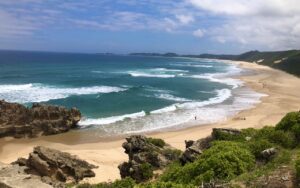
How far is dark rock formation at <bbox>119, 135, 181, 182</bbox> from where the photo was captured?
18688 mm

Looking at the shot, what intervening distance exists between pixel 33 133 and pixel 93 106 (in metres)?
13.4

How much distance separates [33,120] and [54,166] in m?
13.9

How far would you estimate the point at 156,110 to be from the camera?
45406mm

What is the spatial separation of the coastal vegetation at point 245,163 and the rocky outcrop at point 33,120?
718 inches

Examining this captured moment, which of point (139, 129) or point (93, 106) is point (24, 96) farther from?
point (139, 129)

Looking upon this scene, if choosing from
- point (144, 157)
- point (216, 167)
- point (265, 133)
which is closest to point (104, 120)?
point (144, 157)

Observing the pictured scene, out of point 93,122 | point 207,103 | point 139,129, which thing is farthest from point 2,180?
point 207,103

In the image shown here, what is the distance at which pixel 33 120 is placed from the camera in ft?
114

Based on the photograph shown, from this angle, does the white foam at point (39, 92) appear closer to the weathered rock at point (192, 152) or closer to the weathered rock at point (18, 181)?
the weathered rock at point (192, 152)

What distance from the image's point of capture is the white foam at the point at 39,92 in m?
51.3

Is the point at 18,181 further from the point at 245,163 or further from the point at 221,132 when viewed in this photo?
the point at 221,132

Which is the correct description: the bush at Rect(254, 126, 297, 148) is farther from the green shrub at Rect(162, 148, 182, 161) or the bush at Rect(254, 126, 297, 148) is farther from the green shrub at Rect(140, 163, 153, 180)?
the green shrub at Rect(140, 163, 153, 180)

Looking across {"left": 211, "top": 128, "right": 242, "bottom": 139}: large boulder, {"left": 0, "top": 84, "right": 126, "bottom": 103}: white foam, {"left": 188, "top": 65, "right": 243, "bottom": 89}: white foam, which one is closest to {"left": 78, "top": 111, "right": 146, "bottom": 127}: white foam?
{"left": 0, "top": 84, "right": 126, "bottom": 103}: white foam

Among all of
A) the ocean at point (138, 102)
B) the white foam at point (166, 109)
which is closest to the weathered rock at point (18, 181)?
the ocean at point (138, 102)
